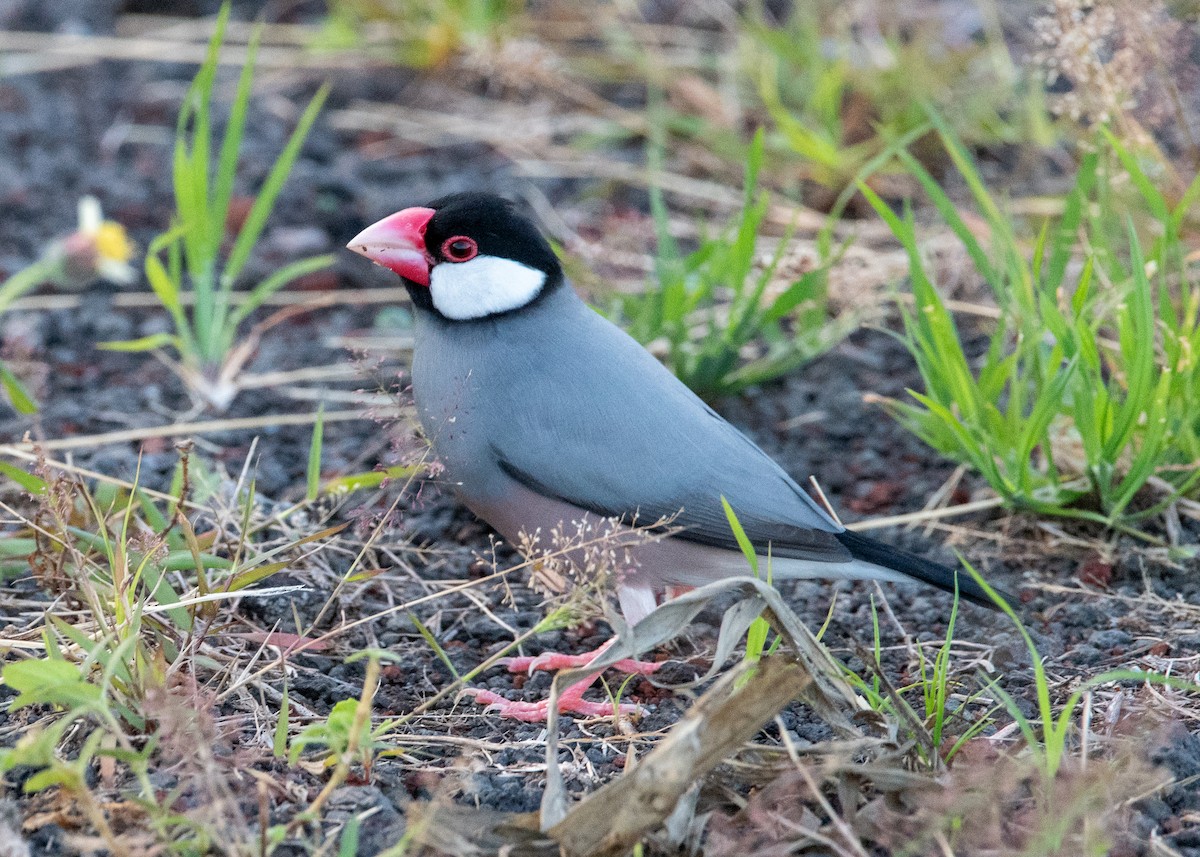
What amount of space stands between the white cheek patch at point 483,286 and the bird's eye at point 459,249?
0.01 metres

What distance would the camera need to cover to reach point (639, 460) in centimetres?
264

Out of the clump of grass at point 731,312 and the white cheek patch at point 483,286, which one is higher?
the white cheek patch at point 483,286

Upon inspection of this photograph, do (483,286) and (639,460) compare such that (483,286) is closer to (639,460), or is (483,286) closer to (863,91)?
(639,460)

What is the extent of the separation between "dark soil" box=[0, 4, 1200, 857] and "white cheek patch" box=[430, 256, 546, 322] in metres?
0.26

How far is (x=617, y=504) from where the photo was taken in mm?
2633

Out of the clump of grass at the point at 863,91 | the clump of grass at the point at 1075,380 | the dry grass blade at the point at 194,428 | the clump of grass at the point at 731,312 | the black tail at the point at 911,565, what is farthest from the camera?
the clump of grass at the point at 863,91

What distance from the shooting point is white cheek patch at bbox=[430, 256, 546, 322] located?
285 cm

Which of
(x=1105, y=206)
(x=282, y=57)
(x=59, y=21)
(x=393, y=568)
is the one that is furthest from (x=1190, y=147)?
(x=59, y=21)

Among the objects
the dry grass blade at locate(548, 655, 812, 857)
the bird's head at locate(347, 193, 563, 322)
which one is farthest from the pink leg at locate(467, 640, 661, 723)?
the bird's head at locate(347, 193, 563, 322)

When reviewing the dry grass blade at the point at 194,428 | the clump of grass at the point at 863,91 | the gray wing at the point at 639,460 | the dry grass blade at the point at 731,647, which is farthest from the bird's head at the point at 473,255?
the clump of grass at the point at 863,91

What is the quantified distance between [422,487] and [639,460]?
16.8 inches

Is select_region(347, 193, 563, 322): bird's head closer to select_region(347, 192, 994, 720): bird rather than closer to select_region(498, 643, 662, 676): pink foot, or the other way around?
select_region(347, 192, 994, 720): bird

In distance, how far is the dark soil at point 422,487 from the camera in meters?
2.30

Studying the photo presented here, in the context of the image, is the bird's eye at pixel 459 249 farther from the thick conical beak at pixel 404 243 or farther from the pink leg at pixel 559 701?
the pink leg at pixel 559 701
